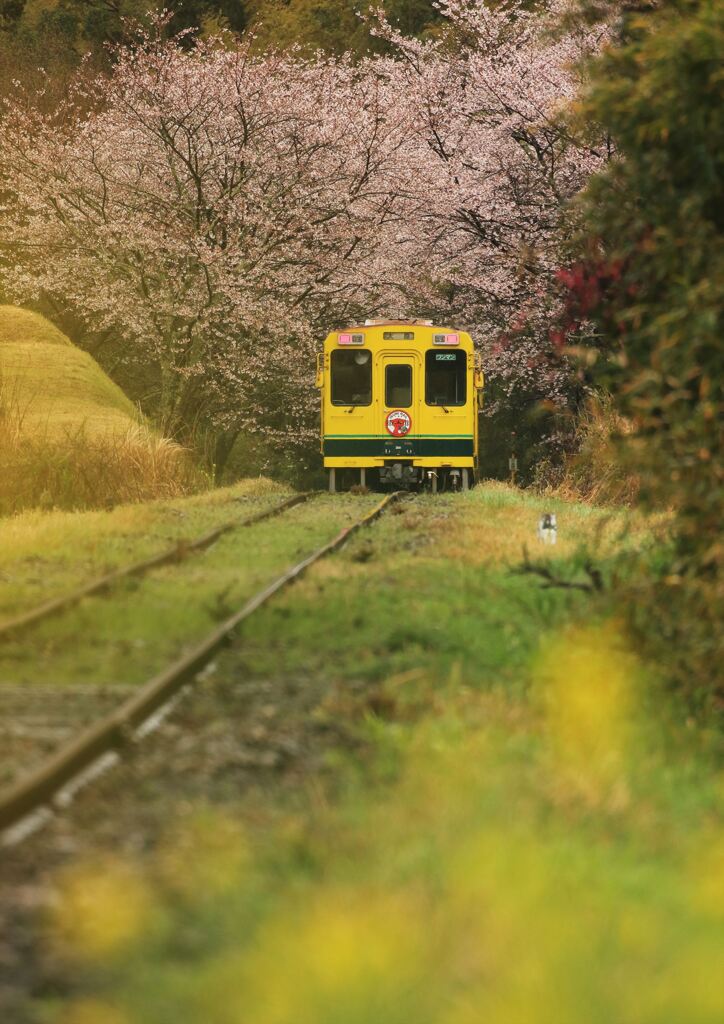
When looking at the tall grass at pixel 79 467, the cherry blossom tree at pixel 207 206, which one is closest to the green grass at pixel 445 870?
the tall grass at pixel 79 467

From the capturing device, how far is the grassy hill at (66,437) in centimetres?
2031

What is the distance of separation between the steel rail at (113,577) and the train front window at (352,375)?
10589 mm

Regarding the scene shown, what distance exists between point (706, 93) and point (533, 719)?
3044 mm

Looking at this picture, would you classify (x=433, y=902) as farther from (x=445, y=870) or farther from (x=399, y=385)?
(x=399, y=385)

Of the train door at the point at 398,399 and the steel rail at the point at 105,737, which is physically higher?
the train door at the point at 398,399

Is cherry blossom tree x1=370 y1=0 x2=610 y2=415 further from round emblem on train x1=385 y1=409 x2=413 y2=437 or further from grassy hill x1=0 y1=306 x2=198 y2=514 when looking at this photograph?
grassy hill x1=0 y1=306 x2=198 y2=514

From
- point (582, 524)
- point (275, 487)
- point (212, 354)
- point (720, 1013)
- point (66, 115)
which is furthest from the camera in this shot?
point (66, 115)

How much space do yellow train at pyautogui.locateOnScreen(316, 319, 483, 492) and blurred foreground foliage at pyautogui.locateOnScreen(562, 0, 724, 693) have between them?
20.7 meters

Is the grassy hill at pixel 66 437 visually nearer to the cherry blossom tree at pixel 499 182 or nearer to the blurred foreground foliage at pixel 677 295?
the cherry blossom tree at pixel 499 182

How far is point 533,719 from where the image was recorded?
7.29 meters

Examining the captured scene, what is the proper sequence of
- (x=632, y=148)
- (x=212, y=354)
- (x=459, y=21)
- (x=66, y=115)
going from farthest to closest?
(x=66, y=115) → (x=459, y=21) → (x=212, y=354) → (x=632, y=148)

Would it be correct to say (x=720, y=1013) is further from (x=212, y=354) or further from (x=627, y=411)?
(x=212, y=354)

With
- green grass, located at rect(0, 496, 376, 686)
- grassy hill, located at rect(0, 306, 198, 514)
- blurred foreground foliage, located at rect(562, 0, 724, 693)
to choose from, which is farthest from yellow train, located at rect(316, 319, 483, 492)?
blurred foreground foliage, located at rect(562, 0, 724, 693)

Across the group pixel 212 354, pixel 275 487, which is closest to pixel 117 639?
pixel 275 487
